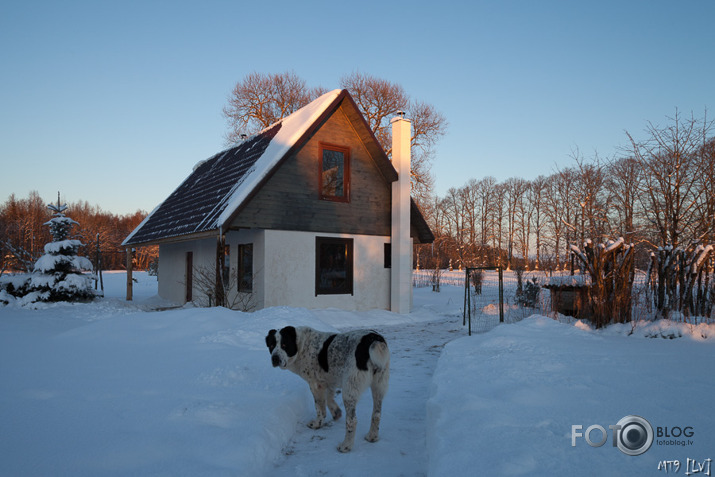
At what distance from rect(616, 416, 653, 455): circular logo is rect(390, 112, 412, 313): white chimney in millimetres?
11732

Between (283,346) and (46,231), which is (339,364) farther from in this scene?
(46,231)

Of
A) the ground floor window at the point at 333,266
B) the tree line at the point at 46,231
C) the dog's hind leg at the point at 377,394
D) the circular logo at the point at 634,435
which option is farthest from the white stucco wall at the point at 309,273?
the tree line at the point at 46,231

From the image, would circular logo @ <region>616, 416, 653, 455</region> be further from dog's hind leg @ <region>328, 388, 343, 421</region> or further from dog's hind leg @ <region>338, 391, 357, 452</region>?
dog's hind leg @ <region>328, 388, 343, 421</region>

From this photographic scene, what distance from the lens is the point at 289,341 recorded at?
468cm

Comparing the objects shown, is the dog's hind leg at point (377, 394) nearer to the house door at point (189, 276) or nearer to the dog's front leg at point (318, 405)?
the dog's front leg at point (318, 405)

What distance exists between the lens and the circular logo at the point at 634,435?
307 cm

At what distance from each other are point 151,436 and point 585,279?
9.41 meters

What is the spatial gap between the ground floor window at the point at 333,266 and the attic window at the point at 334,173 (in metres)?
1.57

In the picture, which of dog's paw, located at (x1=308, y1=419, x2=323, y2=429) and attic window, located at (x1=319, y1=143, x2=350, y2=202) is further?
attic window, located at (x1=319, y1=143, x2=350, y2=202)

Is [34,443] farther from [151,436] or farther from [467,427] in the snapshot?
[467,427]

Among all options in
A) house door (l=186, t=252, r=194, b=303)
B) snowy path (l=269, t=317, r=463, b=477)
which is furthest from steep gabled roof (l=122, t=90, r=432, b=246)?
snowy path (l=269, t=317, r=463, b=477)

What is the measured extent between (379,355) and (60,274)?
1703 centimetres

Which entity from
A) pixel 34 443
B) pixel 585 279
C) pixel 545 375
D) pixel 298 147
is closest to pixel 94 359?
pixel 34 443

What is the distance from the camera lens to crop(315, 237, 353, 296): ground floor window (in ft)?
47.4
